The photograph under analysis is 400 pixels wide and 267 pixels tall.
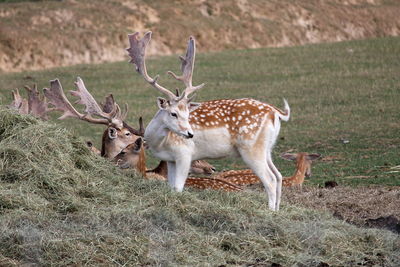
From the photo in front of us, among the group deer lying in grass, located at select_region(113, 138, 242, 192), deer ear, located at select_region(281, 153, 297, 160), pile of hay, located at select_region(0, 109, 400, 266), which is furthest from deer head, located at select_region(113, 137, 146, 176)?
deer ear, located at select_region(281, 153, 297, 160)

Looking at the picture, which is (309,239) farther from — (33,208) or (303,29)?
(303,29)

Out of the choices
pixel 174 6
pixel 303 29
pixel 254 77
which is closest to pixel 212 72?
pixel 254 77

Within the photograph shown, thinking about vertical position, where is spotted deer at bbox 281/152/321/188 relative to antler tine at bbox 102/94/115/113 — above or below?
below

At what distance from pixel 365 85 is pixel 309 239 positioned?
538 inches

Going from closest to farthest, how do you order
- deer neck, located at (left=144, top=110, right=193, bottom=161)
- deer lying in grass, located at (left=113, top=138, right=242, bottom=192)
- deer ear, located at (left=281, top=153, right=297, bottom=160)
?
1. deer neck, located at (left=144, top=110, right=193, bottom=161)
2. deer lying in grass, located at (left=113, top=138, right=242, bottom=192)
3. deer ear, located at (left=281, top=153, right=297, bottom=160)

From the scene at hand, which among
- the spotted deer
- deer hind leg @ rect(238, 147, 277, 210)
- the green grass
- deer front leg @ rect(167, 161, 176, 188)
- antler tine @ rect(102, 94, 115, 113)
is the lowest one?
the green grass

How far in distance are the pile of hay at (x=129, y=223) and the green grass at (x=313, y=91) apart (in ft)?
12.0

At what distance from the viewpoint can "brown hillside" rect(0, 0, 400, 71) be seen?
81.7ft

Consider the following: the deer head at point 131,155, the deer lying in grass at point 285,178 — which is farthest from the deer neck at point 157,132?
the deer lying in grass at point 285,178

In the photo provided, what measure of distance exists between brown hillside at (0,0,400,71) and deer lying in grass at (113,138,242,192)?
13.7 m

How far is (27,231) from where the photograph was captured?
7.33 m

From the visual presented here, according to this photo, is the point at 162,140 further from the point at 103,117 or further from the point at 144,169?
the point at 103,117

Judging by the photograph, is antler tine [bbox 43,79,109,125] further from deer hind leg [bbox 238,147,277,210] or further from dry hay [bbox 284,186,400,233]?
deer hind leg [bbox 238,147,277,210]

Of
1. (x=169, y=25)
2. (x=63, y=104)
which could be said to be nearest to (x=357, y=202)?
(x=63, y=104)
